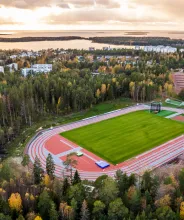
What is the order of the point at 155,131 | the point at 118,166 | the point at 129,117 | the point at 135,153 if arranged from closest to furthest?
the point at 118,166
the point at 135,153
the point at 155,131
the point at 129,117

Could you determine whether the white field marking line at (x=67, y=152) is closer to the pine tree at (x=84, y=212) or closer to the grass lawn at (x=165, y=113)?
the pine tree at (x=84, y=212)

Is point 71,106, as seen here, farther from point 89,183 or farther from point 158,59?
point 158,59

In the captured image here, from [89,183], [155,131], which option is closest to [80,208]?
[89,183]

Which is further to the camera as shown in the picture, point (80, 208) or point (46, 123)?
point (46, 123)

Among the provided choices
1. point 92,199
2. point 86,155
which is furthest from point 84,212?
point 86,155

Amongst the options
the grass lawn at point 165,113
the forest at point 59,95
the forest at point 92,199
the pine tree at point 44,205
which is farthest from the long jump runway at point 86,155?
the grass lawn at point 165,113

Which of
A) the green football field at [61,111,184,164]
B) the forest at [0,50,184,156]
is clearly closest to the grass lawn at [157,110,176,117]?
the green football field at [61,111,184,164]
